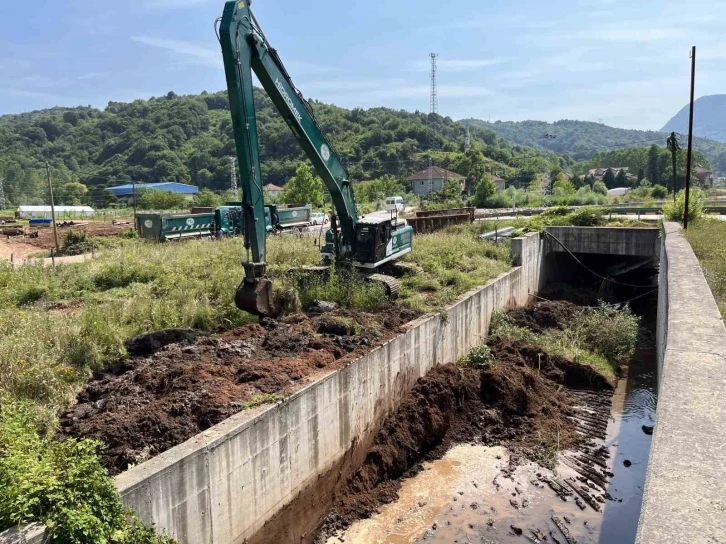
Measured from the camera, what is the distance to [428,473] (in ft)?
33.9

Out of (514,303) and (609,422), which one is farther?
(514,303)

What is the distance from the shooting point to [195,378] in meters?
8.26

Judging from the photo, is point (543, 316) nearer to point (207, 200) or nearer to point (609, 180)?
point (207, 200)

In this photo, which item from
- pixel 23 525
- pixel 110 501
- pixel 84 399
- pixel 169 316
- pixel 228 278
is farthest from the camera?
pixel 228 278

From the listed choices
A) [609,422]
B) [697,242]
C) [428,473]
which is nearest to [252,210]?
[428,473]

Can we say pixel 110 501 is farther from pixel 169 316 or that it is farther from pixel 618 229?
pixel 618 229

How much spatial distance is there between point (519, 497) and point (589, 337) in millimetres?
8708

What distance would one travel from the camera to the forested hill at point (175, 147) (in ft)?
325

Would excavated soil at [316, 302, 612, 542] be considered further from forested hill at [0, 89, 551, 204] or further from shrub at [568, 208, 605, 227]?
forested hill at [0, 89, 551, 204]

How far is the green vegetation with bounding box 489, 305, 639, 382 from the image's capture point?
15.5 meters

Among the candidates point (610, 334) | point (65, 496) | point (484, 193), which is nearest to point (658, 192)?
point (484, 193)

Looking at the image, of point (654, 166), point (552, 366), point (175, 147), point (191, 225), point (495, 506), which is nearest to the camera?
point (495, 506)

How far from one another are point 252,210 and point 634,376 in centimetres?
1172

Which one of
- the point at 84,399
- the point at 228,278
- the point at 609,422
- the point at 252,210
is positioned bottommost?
the point at 609,422
